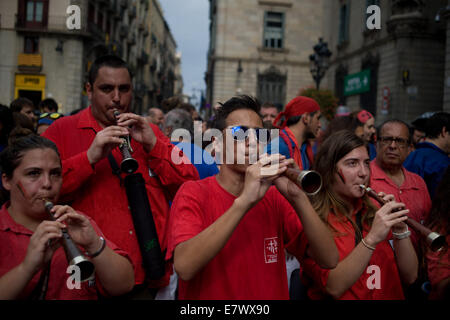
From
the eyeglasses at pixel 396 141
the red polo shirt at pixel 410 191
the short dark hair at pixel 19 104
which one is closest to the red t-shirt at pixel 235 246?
the red polo shirt at pixel 410 191

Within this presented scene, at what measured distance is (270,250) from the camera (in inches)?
79.7

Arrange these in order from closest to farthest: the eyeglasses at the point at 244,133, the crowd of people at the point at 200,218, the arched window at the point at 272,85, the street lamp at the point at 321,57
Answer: the crowd of people at the point at 200,218, the eyeglasses at the point at 244,133, the street lamp at the point at 321,57, the arched window at the point at 272,85

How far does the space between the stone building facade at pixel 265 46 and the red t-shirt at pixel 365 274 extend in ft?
83.1

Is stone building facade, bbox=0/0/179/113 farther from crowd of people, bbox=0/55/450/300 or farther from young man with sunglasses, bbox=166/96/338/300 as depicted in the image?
young man with sunglasses, bbox=166/96/338/300

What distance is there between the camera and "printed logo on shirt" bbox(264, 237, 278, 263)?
6.59ft

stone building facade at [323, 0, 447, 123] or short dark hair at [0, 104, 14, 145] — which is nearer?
short dark hair at [0, 104, 14, 145]

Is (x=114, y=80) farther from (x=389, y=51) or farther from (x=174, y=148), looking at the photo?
(x=389, y=51)

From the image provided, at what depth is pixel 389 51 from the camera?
16734 mm

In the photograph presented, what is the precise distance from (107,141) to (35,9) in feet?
85.6

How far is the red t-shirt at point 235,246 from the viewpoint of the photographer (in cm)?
193

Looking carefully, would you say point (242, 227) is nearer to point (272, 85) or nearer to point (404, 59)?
point (404, 59)

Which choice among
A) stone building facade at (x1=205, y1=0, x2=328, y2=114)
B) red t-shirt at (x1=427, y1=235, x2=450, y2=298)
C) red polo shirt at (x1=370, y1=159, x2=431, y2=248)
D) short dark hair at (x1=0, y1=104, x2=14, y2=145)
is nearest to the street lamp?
red polo shirt at (x1=370, y1=159, x2=431, y2=248)

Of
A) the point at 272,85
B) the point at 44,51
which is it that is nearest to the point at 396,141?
the point at 272,85

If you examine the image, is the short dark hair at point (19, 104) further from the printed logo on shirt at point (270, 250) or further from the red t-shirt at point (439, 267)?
the red t-shirt at point (439, 267)
